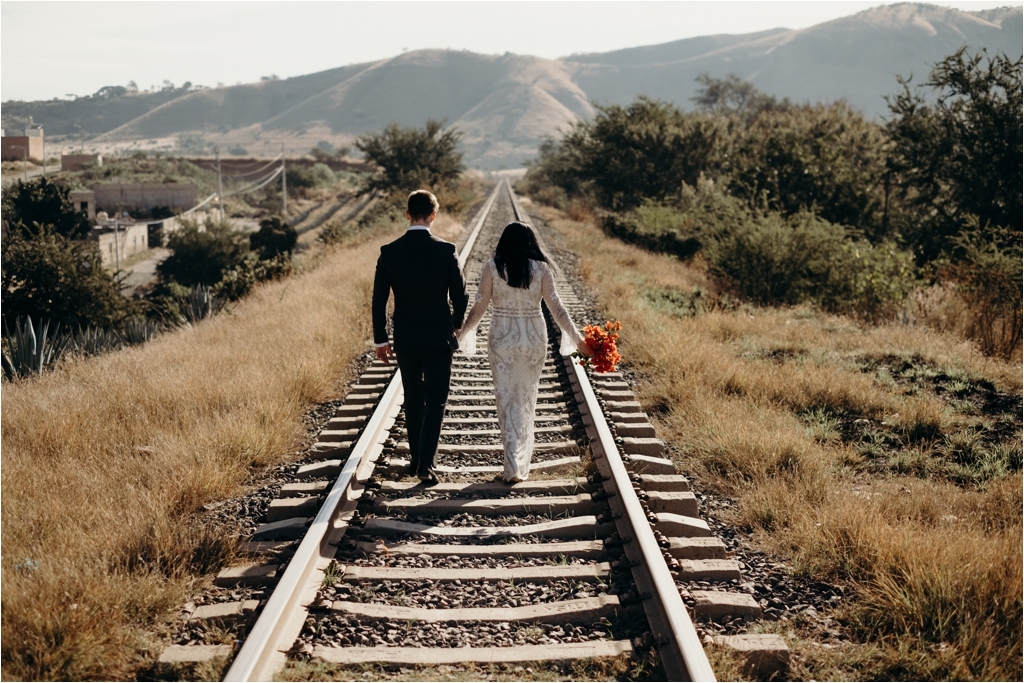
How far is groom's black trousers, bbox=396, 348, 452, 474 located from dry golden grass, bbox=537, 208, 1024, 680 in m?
1.97

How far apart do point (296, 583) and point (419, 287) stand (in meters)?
2.17

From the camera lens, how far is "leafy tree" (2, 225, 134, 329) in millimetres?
15914

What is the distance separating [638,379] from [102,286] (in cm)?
1292

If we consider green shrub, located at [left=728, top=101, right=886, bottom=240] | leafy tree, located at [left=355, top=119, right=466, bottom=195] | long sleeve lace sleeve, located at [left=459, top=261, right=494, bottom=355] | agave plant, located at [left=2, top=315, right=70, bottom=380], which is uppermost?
leafy tree, located at [left=355, top=119, right=466, bottom=195]

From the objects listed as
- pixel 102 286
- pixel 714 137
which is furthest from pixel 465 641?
pixel 714 137

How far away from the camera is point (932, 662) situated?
3.59 metres

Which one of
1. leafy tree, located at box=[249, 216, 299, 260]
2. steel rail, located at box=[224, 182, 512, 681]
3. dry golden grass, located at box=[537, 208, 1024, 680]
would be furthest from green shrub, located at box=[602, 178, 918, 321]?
leafy tree, located at box=[249, 216, 299, 260]

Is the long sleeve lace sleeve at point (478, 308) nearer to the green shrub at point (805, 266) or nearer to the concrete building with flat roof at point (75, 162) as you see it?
the green shrub at point (805, 266)

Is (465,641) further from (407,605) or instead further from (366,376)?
(366,376)

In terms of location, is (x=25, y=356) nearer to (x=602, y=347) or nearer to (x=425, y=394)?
(x=425, y=394)

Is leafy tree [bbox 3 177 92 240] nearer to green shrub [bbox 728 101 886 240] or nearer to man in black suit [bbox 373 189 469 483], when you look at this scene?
green shrub [bbox 728 101 886 240]

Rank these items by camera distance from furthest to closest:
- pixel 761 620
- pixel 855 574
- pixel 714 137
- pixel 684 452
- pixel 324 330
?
pixel 714 137
pixel 324 330
pixel 684 452
pixel 855 574
pixel 761 620

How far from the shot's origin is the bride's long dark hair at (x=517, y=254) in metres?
5.35

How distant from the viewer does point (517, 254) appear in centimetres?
537
